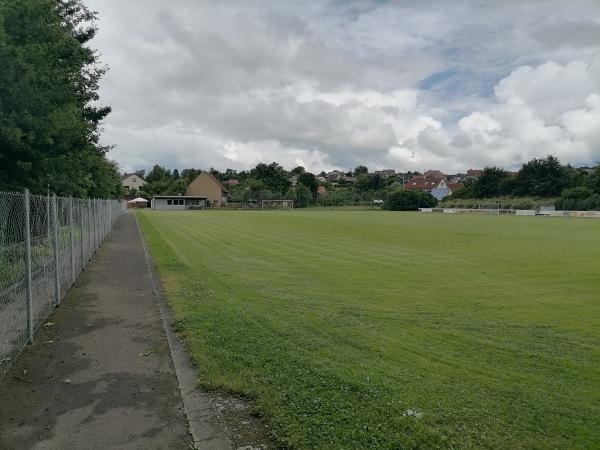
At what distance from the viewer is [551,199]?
88.7m

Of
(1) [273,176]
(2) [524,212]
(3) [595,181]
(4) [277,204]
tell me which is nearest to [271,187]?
(1) [273,176]

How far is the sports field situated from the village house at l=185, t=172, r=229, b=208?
99899 millimetres

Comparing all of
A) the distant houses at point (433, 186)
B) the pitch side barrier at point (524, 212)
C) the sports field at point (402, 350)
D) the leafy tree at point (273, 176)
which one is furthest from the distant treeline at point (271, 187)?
the sports field at point (402, 350)

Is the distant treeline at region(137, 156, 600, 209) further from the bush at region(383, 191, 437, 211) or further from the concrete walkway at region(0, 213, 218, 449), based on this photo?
the concrete walkway at region(0, 213, 218, 449)

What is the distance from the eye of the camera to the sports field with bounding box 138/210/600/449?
4.28 m

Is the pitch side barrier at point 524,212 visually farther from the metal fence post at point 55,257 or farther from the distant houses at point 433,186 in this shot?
the metal fence post at point 55,257

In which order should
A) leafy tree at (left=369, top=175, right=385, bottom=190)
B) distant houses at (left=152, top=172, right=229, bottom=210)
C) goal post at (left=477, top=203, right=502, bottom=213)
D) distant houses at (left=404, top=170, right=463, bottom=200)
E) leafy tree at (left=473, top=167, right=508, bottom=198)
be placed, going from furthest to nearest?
distant houses at (left=404, top=170, right=463, bottom=200) → leafy tree at (left=369, top=175, right=385, bottom=190) → distant houses at (left=152, top=172, right=229, bottom=210) → leafy tree at (left=473, top=167, right=508, bottom=198) → goal post at (left=477, top=203, right=502, bottom=213)

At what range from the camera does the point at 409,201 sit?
317 feet

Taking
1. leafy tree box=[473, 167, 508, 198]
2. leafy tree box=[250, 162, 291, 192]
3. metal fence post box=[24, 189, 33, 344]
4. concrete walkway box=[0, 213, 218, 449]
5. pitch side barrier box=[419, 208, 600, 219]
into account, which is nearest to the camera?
concrete walkway box=[0, 213, 218, 449]

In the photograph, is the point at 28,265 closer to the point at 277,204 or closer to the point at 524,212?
the point at 524,212

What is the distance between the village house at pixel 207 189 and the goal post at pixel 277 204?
11.0 metres

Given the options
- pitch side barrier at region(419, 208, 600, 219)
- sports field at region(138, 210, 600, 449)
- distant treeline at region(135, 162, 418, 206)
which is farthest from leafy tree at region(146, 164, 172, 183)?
sports field at region(138, 210, 600, 449)

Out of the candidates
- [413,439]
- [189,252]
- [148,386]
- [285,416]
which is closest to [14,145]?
[148,386]

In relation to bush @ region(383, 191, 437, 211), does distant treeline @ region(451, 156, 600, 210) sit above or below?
above
